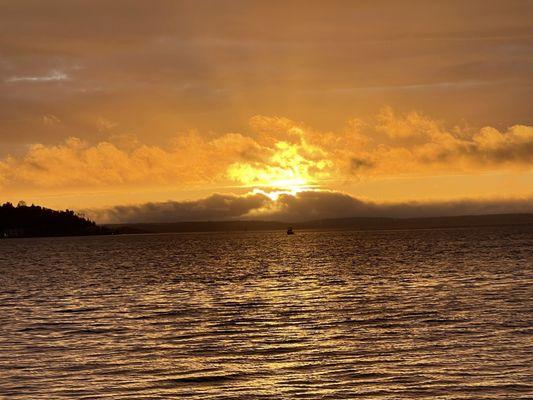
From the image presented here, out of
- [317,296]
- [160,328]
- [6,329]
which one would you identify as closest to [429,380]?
[160,328]

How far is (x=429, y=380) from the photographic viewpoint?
31.0 m

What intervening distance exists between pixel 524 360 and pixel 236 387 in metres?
13.0

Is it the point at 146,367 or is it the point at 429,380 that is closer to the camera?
the point at 429,380

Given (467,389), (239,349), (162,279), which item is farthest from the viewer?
(162,279)

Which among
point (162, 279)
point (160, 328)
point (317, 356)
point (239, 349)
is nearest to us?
point (317, 356)

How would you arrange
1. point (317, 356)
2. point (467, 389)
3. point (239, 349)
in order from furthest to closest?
point (239, 349) → point (317, 356) → point (467, 389)

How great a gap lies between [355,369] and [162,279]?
223 feet

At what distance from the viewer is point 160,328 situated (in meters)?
48.9

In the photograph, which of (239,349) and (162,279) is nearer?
(239,349)

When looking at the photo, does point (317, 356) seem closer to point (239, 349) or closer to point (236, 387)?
point (239, 349)

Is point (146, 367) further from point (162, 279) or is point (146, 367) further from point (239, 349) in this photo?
point (162, 279)

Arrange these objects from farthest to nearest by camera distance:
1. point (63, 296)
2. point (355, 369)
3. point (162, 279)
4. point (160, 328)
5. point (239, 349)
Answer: point (162, 279), point (63, 296), point (160, 328), point (239, 349), point (355, 369)

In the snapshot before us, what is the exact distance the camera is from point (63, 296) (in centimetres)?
7594

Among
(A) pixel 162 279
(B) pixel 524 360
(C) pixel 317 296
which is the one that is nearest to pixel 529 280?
(C) pixel 317 296
